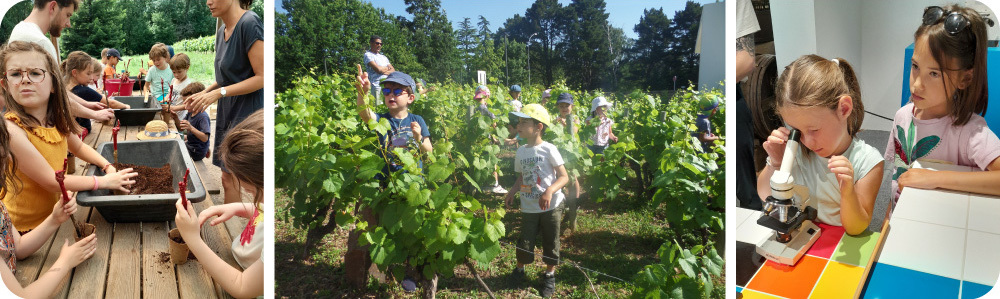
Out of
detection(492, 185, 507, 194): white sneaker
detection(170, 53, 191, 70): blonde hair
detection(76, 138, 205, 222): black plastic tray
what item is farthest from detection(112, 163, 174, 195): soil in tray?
detection(492, 185, 507, 194): white sneaker

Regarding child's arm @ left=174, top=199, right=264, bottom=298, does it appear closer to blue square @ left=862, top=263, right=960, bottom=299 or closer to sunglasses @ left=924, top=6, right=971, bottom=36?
blue square @ left=862, top=263, right=960, bottom=299

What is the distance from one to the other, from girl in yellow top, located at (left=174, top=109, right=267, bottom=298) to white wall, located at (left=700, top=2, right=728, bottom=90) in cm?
146

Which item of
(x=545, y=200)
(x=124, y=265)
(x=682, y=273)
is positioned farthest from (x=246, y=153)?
(x=682, y=273)

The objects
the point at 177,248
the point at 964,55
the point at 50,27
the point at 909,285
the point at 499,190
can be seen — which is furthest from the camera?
the point at 499,190

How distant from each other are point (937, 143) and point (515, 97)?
1.22 m

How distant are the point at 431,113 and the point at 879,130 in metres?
1.34

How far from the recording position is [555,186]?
6.65 ft

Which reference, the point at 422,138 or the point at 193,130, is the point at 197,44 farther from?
the point at 422,138

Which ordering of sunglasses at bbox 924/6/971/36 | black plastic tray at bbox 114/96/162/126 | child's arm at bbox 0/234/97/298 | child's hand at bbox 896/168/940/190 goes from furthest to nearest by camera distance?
black plastic tray at bbox 114/96/162/126 → child's arm at bbox 0/234/97/298 → child's hand at bbox 896/168/940/190 → sunglasses at bbox 924/6/971/36

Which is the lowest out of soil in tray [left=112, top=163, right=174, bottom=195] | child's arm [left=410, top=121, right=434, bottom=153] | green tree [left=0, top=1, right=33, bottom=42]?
soil in tray [left=112, top=163, right=174, bottom=195]

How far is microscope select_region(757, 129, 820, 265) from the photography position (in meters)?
1.69

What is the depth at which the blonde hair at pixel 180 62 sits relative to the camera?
2.05 metres

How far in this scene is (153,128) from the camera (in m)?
2.09

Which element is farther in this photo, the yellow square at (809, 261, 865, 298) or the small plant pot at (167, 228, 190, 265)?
the small plant pot at (167, 228, 190, 265)
